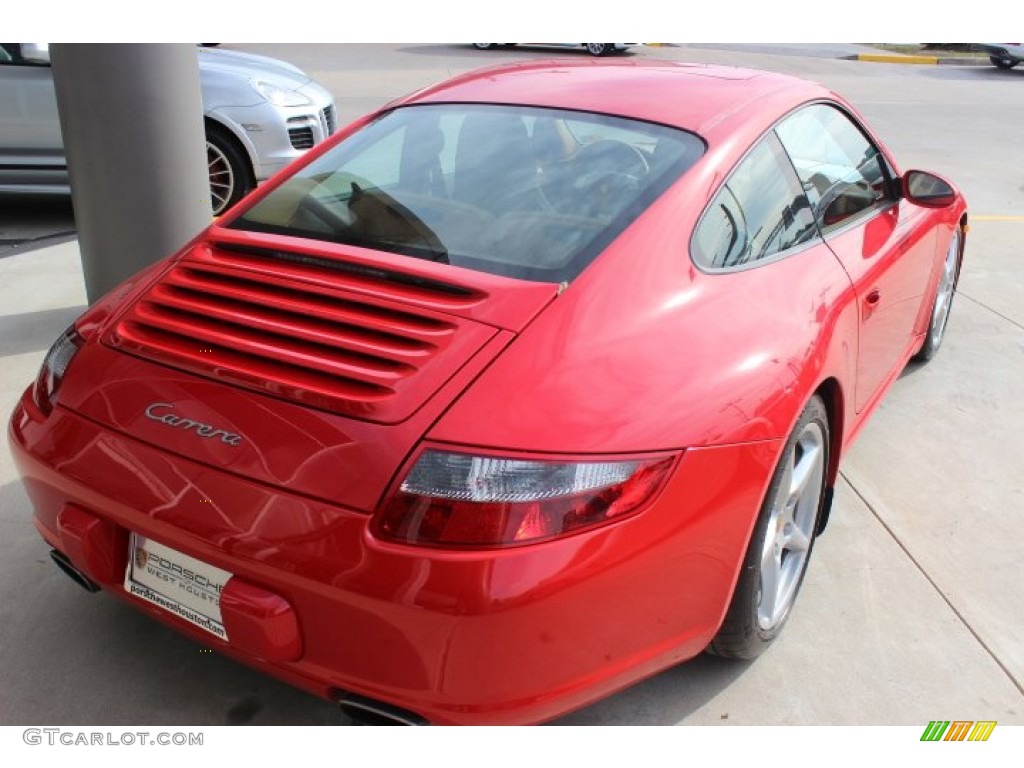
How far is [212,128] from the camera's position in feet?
21.2

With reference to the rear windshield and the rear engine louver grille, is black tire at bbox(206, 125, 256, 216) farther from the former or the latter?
the rear engine louver grille

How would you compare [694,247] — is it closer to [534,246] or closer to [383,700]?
[534,246]

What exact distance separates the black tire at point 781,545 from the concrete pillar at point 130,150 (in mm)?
3021

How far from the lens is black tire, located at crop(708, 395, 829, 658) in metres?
2.30

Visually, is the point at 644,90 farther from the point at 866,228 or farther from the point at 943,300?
the point at 943,300

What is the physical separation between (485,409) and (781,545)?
1083 mm

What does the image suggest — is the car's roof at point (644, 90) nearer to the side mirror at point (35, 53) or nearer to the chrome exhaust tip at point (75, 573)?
the chrome exhaust tip at point (75, 573)

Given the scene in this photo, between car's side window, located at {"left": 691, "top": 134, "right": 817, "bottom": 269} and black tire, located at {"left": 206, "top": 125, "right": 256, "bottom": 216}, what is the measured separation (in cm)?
458

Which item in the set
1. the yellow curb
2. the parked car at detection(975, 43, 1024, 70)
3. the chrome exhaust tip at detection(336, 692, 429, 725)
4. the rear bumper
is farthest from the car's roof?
the yellow curb

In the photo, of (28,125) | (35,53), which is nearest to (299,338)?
(28,125)

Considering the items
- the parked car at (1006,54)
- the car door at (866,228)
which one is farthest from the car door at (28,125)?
the parked car at (1006,54)

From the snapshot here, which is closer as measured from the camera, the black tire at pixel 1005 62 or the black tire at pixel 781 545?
the black tire at pixel 781 545

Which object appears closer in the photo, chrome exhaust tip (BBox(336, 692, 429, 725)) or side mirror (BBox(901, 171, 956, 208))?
chrome exhaust tip (BBox(336, 692, 429, 725))

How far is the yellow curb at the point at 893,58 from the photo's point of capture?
67.1 feet
